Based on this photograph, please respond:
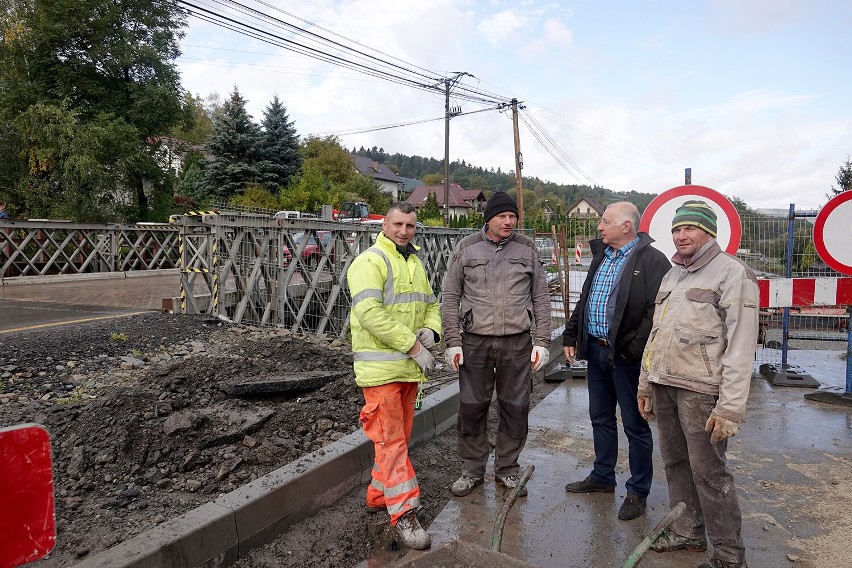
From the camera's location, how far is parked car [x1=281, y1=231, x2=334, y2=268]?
30.8 ft

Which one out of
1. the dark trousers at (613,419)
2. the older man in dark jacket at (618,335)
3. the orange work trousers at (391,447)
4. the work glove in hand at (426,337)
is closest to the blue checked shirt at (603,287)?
the older man in dark jacket at (618,335)

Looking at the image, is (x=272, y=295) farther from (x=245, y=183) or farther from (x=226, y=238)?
(x=245, y=183)

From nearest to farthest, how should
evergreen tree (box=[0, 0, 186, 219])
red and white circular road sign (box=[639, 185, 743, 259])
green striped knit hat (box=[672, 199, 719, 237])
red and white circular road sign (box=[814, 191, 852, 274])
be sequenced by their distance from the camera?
green striped knit hat (box=[672, 199, 719, 237])
red and white circular road sign (box=[639, 185, 743, 259])
red and white circular road sign (box=[814, 191, 852, 274])
evergreen tree (box=[0, 0, 186, 219])

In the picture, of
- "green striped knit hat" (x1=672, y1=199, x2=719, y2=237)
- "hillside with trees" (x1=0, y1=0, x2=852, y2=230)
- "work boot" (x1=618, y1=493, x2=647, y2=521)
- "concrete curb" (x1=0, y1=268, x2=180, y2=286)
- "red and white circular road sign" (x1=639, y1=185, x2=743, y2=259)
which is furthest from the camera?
"hillside with trees" (x1=0, y1=0, x2=852, y2=230)

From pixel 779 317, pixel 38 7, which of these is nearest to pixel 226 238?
pixel 779 317

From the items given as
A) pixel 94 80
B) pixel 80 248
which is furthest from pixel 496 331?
pixel 94 80

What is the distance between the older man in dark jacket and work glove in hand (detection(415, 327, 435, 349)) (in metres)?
1.13

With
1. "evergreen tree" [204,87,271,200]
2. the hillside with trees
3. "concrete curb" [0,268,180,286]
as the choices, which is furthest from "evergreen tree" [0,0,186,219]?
"evergreen tree" [204,87,271,200]

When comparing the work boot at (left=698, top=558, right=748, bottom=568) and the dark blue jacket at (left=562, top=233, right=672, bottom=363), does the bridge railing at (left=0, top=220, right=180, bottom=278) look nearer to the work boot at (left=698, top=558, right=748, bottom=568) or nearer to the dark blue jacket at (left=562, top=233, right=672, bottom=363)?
the dark blue jacket at (left=562, top=233, right=672, bottom=363)

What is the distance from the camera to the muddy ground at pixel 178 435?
3.28 meters

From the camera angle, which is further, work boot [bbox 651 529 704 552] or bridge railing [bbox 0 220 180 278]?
bridge railing [bbox 0 220 180 278]

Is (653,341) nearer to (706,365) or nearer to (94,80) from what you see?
(706,365)

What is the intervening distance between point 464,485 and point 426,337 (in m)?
1.15

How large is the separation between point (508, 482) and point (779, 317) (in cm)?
774
